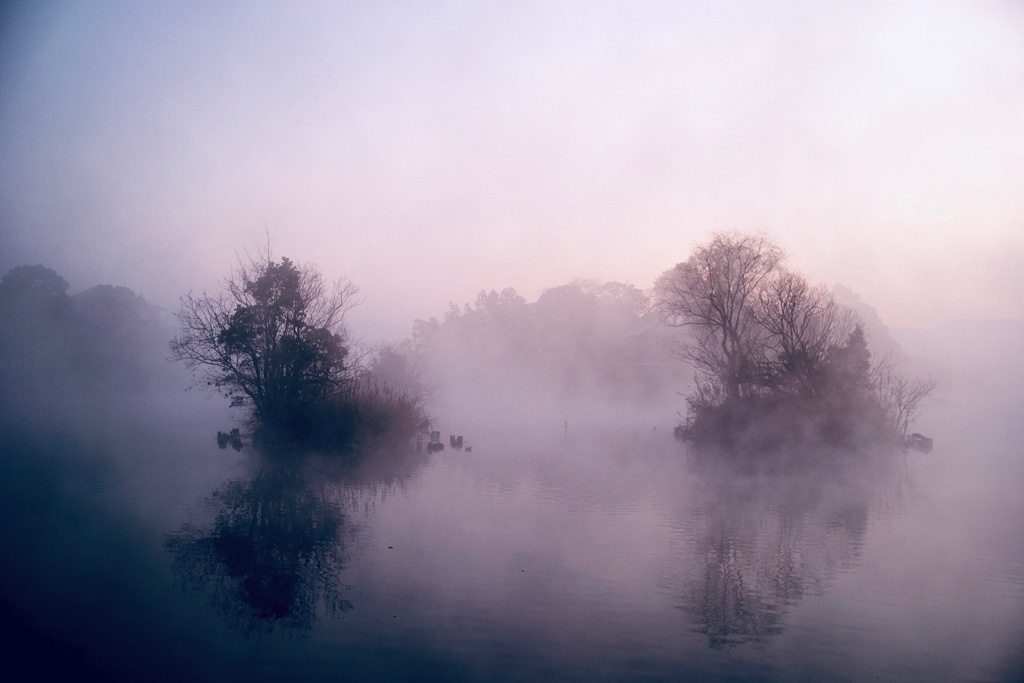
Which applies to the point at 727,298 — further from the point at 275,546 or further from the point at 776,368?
the point at 275,546

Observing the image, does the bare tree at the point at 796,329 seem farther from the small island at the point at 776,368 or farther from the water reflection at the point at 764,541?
the water reflection at the point at 764,541

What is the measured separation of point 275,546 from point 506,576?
3716 mm

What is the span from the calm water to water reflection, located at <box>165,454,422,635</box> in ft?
0.17

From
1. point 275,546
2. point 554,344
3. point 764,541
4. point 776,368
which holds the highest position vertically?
point 554,344

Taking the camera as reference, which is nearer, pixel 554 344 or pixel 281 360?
pixel 281 360

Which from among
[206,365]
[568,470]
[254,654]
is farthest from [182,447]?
[254,654]

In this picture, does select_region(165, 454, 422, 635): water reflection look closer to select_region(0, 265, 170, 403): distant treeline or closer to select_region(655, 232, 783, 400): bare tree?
select_region(655, 232, 783, 400): bare tree

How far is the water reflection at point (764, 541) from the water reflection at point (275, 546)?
424 cm

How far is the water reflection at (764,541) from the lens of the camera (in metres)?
7.52

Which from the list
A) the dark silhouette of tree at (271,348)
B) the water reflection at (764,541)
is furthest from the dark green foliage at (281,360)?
the water reflection at (764,541)

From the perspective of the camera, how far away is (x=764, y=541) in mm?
10891

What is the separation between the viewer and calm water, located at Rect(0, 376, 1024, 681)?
6.18m

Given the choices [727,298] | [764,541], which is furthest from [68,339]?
[764,541]

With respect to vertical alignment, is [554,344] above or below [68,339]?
above
